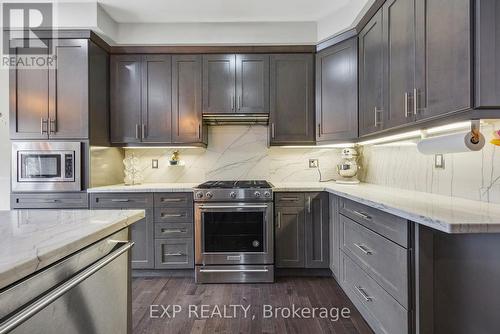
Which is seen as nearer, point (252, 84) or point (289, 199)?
point (289, 199)

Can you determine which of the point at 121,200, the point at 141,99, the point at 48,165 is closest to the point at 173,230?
the point at 121,200

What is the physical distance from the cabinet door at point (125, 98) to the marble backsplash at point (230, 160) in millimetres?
380

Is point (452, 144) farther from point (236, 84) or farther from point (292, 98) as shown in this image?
point (236, 84)

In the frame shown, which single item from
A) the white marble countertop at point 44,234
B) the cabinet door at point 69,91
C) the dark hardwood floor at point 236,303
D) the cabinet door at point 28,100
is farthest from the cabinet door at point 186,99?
the white marble countertop at point 44,234

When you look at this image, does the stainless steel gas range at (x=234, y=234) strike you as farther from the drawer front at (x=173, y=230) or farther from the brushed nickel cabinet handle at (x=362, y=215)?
the brushed nickel cabinet handle at (x=362, y=215)

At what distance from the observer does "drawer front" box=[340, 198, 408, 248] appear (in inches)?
53.3

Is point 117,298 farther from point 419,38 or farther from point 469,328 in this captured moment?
point 419,38

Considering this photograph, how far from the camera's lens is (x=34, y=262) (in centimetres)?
63

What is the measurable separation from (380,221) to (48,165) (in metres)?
2.92

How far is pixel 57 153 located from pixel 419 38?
3093 millimetres

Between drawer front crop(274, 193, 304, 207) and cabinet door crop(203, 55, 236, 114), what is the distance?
1070mm

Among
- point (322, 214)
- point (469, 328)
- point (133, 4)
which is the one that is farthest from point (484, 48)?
point (133, 4)

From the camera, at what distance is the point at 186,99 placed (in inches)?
113

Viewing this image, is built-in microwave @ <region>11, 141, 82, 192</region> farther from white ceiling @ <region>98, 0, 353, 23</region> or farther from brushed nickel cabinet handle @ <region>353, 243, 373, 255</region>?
brushed nickel cabinet handle @ <region>353, 243, 373, 255</region>
